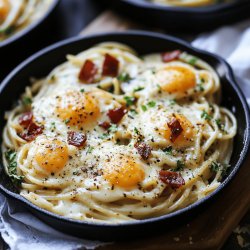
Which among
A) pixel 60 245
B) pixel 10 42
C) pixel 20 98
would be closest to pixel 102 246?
pixel 60 245

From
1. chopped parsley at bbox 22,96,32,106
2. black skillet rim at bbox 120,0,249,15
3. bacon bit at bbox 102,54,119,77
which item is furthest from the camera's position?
black skillet rim at bbox 120,0,249,15

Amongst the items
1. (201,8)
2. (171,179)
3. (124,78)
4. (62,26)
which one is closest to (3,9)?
(62,26)

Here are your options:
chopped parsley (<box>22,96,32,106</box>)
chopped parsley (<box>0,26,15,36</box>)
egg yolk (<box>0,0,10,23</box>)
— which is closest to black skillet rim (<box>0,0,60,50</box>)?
chopped parsley (<box>0,26,15,36</box>)

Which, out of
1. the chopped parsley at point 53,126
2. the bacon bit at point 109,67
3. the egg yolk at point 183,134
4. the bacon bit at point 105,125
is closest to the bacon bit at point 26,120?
the chopped parsley at point 53,126

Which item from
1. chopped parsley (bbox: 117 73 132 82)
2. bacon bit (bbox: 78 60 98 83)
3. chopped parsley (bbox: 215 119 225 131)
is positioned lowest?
chopped parsley (bbox: 215 119 225 131)

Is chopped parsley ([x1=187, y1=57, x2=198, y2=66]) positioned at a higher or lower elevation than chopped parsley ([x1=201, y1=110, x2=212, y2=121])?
higher

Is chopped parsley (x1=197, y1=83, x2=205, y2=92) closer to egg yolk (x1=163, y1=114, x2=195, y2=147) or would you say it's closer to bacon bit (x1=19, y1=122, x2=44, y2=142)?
egg yolk (x1=163, y1=114, x2=195, y2=147)

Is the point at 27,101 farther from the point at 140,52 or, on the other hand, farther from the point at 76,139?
the point at 140,52

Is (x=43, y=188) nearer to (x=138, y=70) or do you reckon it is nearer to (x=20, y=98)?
(x=20, y=98)
